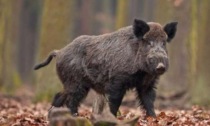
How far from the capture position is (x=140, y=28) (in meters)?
10.6

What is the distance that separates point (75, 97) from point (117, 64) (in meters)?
1.12

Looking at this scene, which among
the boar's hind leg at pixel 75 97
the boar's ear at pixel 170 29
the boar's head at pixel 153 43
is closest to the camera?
the boar's head at pixel 153 43

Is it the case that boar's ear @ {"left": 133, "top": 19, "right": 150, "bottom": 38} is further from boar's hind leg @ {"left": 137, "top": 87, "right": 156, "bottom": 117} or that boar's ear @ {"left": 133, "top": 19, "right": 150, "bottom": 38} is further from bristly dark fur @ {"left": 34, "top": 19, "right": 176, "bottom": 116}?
boar's hind leg @ {"left": 137, "top": 87, "right": 156, "bottom": 117}

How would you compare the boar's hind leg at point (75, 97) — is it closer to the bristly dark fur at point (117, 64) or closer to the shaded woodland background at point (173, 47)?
the bristly dark fur at point (117, 64)

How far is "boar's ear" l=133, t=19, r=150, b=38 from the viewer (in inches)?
416

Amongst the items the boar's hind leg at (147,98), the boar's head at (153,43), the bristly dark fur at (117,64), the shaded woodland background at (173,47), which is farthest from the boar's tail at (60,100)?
the shaded woodland background at (173,47)

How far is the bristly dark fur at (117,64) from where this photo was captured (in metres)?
10.5

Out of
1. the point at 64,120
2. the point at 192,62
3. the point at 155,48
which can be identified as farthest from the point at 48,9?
the point at 64,120

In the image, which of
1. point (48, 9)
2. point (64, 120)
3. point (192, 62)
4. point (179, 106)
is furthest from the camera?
point (192, 62)

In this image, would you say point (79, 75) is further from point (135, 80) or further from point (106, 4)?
point (106, 4)

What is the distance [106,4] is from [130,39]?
46.3 metres

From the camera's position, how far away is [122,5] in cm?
2983

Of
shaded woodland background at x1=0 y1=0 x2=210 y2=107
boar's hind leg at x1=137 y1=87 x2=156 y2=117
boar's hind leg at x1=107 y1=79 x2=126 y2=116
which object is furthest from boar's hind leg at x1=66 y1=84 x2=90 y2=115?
shaded woodland background at x1=0 y1=0 x2=210 y2=107

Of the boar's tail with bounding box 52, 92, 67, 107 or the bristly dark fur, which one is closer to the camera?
the bristly dark fur
